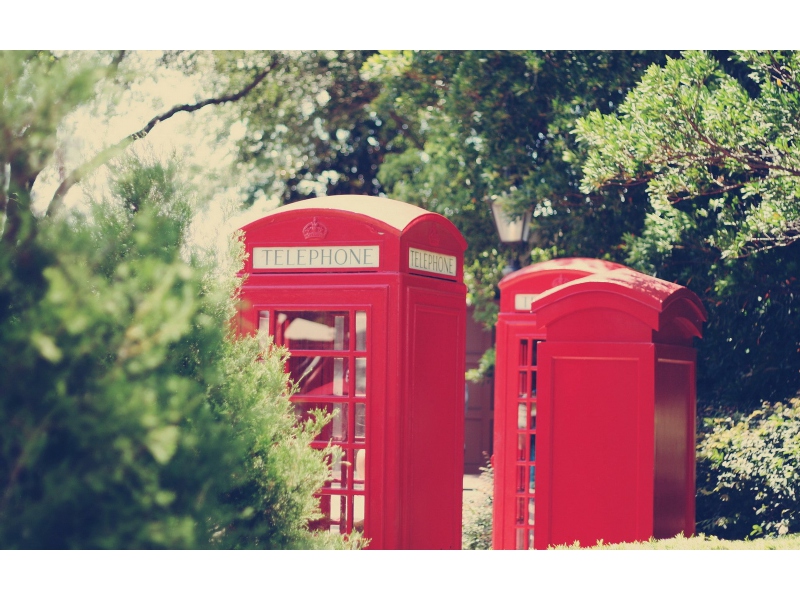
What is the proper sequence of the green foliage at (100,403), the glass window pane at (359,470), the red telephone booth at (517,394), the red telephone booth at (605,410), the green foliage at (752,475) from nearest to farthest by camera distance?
1. the green foliage at (100,403)
2. the glass window pane at (359,470)
3. the red telephone booth at (605,410)
4. the green foliage at (752,475)
5. the red telephone booth at (517,394)

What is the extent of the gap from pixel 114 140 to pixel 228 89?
29.7ft

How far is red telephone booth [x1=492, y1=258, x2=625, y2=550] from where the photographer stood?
7.54 metres

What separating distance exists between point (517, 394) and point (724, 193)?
274cm

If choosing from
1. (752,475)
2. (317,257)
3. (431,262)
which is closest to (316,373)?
(317,257)

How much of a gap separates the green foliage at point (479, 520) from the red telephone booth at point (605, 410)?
10.4 ft

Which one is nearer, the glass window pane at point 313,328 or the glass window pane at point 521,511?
the glass window pane at point 313,328

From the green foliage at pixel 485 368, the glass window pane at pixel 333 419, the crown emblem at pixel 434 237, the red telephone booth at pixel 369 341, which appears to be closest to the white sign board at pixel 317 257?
the red telephone booth at pixel 369 341

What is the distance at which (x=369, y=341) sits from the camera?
501 centimetres

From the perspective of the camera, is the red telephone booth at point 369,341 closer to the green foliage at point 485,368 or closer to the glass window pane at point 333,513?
the glass window pane at point 333,513

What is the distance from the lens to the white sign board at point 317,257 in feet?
16.7

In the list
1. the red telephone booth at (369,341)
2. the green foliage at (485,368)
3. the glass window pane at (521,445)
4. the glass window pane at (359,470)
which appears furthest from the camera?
the green foliage at (485,368)

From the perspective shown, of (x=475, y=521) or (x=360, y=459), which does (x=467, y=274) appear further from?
(x=360, y=459)

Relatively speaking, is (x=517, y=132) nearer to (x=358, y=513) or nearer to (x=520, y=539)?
(x=520, y=539)

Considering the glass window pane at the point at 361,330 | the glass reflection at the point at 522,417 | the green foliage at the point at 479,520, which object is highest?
the glass window pane at the point at 361,330
